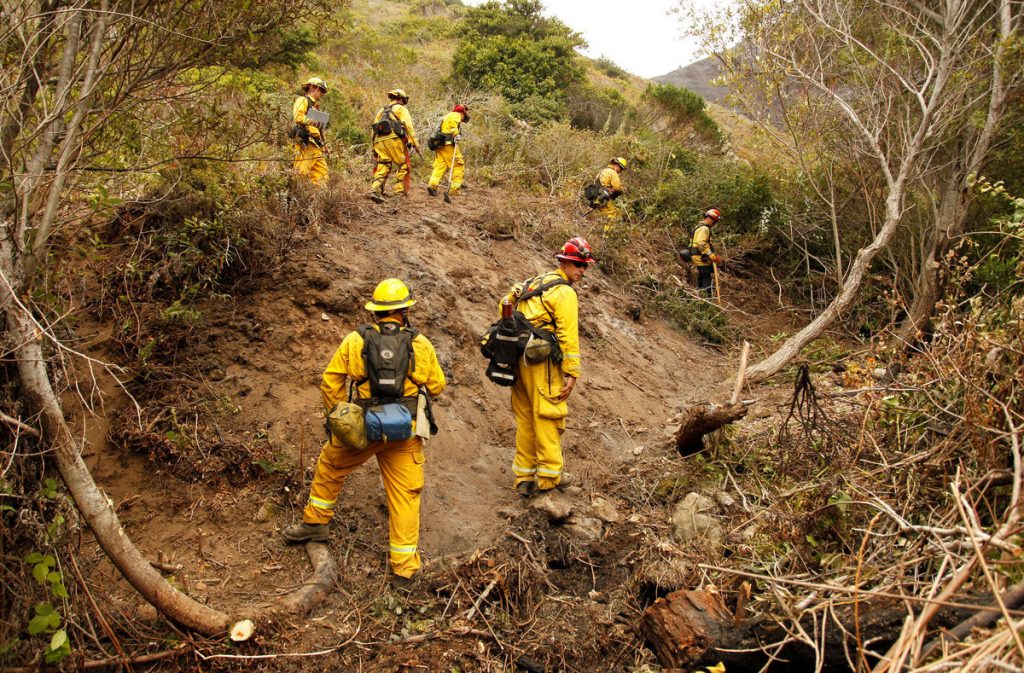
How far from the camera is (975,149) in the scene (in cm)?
903

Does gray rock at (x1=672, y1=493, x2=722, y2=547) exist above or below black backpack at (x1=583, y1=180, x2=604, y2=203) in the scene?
below

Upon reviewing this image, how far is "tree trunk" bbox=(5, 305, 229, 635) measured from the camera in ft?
10.4

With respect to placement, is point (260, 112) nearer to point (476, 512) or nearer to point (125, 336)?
point (125, 336)

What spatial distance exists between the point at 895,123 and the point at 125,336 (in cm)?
1045

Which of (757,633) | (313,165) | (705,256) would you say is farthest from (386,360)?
(705,256)

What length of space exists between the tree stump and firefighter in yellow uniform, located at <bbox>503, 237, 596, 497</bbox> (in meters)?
1.64

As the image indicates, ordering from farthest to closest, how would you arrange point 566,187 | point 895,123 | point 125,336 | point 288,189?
point 566,187
point 895,123
point 288,189
point 125,336

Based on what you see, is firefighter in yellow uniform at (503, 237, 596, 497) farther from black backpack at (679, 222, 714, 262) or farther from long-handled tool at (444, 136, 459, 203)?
black backpack at (679, 222, 714, 262)

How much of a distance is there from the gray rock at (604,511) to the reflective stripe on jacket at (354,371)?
71.2 inches

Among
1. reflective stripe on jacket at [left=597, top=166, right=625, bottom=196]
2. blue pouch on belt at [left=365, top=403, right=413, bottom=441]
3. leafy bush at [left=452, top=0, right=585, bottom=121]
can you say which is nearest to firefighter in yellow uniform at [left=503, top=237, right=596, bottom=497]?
blue pouch on belt at [left=365, top=403, right=413, bottom=441]

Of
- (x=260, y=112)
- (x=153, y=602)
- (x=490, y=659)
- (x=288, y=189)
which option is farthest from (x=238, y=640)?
(x=288, y=189)

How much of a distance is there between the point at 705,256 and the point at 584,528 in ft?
24.2

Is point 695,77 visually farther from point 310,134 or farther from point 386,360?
point 386,360

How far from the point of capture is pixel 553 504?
5.16 meters
